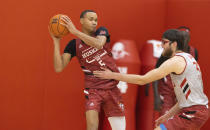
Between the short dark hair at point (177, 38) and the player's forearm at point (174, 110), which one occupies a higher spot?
the short dark hair at point (177, 38)

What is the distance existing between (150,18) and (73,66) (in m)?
2.30

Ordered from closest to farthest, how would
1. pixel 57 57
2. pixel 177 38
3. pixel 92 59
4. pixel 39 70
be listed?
pixel 177 38 < pixel 57 57 < pixel 92 59 < pixel 39 70

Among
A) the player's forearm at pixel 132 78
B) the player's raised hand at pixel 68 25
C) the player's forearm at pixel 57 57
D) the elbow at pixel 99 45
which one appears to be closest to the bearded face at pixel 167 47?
the player's forearm at pixel 132 78

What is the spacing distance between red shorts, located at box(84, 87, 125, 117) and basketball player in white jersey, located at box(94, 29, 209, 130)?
0.94 metres

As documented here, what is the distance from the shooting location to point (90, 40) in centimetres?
439

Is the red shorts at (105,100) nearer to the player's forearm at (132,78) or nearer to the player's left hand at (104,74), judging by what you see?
the player's left hand at (104,74)

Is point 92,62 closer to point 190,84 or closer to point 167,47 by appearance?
point 167,47

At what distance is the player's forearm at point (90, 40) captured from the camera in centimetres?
436

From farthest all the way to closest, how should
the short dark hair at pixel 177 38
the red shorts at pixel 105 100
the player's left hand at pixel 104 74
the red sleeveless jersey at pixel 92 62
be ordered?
the red sleeveless jersey at pixel 92 62 < the red shorts at pixel 105 100 < the player's left hand at pixel 104 74 < the short dark hair at pixel 177 38

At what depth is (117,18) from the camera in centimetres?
659

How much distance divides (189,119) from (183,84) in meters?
0.37

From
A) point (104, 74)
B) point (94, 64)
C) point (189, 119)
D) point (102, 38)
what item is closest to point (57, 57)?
point (94, 64)

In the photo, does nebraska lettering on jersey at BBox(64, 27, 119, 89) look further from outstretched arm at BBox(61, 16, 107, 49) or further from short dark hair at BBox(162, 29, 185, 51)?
short dark hair at BBox(162, 29, 185, 51)

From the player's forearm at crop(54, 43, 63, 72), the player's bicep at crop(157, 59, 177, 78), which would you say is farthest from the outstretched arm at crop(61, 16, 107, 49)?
the player's bicep at crop(157, 59, 177, 78)
